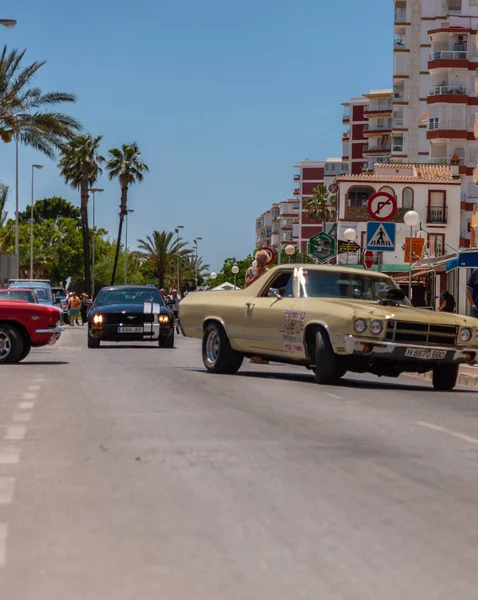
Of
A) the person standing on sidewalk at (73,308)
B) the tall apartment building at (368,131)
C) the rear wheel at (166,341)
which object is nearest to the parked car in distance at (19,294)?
the rear wheel at (166,341)

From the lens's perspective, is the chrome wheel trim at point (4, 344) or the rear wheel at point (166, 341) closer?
the chrome wheel trim at point (4, 344)

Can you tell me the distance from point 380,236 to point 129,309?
279 inches

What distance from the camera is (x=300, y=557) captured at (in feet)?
18.6

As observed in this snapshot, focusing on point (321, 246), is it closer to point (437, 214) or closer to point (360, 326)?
point (360, 326)

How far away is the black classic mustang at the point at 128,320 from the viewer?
29578 millimetres

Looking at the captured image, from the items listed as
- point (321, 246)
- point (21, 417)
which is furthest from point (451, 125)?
point (21, 417)

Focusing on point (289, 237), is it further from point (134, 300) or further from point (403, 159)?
point (134, 300)

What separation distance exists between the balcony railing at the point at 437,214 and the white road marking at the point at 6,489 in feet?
263

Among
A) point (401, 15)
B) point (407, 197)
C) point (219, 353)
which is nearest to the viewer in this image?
point (219, 353)

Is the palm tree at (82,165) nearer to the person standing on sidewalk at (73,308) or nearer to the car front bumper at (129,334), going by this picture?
the person standing on sidewalk at (73,308)

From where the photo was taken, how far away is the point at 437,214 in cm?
8694

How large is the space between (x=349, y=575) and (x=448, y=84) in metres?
87.3

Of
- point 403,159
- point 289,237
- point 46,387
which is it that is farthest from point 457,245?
point 289,237

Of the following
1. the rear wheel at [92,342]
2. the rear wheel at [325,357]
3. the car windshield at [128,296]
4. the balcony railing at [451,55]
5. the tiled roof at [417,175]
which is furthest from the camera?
the balcony railing at [451,55]
